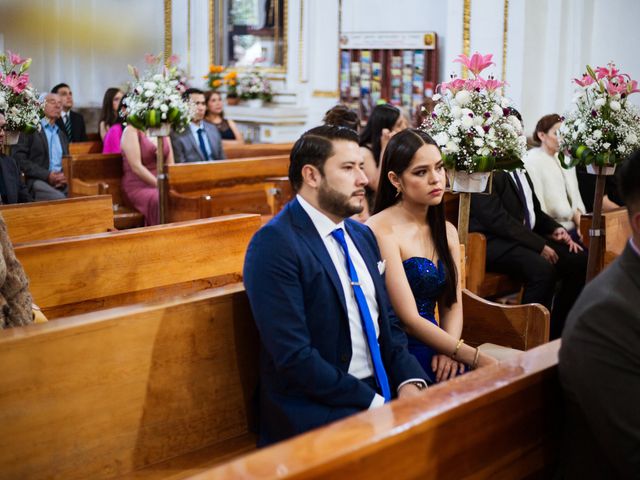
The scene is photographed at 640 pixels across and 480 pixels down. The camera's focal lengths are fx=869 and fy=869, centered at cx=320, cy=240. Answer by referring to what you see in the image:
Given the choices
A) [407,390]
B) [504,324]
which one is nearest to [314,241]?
[407,390]

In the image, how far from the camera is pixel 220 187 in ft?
23.3

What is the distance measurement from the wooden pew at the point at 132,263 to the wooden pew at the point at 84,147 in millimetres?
5030

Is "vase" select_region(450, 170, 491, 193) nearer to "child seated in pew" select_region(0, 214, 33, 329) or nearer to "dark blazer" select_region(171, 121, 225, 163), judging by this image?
"child seated in pew" select_region(0, 214, 33, 329)

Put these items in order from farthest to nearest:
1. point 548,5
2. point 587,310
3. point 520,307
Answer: point 548,5 < point 520,307 < point 587,310

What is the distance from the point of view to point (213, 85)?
1132cm

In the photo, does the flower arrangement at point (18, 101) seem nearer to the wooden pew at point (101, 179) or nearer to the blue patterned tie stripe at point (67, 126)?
the wooden pew at point (101, 179)

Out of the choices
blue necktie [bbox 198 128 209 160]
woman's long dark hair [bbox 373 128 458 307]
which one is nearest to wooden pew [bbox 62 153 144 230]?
blue necktie [bbox 198 128 209 160]

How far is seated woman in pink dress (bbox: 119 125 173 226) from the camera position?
7316mm

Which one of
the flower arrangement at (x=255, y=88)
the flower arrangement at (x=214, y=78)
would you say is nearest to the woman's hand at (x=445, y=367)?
the flower arrangement at (x=255, y=88)

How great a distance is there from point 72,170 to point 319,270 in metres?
5.09

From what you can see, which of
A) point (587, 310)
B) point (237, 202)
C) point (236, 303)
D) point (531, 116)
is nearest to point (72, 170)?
point (237, 202)

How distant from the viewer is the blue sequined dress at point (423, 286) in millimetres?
3309

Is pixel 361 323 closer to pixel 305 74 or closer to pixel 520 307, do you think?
pixel 520 307

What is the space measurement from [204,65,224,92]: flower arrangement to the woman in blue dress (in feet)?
26.5
